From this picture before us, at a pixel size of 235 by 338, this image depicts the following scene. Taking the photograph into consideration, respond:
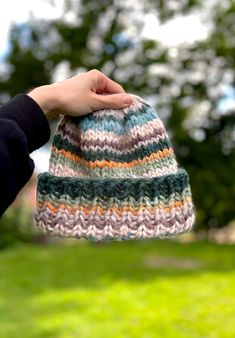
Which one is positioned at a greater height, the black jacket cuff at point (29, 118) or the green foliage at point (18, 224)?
the black jacket cuff at point (29, 118)

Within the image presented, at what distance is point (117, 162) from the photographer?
1944mm

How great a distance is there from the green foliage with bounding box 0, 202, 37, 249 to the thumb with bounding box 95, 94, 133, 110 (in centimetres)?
1318

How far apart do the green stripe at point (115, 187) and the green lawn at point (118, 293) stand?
14.3 ft

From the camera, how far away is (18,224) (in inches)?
606

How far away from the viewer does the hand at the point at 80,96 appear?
5.60 ft

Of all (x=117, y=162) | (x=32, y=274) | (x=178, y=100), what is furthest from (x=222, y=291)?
(x=178, y=100)

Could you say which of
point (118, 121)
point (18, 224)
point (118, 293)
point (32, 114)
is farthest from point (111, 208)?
point (18, 224)

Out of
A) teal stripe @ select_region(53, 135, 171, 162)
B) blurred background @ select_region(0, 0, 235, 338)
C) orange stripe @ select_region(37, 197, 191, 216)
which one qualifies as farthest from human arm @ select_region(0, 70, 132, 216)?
blurred background @ select_region(0, 0, 235, 338)

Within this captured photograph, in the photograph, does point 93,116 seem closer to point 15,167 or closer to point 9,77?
point 15,167

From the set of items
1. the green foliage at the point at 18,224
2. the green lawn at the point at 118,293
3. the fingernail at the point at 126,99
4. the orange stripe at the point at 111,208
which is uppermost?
the fingernail at the point at 126,99

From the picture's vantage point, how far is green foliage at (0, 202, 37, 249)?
15.1 m

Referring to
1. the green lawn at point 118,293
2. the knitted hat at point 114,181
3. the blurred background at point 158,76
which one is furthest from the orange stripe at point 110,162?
the blurred background at point 158,76

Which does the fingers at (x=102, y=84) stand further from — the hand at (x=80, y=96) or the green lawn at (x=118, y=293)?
the green lawn at (x=118, y=293)

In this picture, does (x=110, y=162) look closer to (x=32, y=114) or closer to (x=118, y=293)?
(x=32, y=114)
